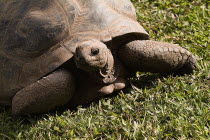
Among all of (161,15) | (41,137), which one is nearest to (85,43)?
(41,137)

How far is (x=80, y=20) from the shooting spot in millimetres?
3834

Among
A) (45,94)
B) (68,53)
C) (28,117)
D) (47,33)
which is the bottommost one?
(28,117)

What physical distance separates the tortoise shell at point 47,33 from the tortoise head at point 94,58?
0.18m

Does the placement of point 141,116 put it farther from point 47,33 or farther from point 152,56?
point 47,33

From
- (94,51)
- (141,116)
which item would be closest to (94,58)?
(94,51)

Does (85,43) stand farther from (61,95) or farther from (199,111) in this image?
(199,111)

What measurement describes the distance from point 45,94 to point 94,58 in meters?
0.68

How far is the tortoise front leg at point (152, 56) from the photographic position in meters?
3.95

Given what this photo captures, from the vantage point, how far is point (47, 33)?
12.2ft

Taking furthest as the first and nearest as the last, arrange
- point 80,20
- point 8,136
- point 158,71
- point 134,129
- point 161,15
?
1. point 161,15
2. point 158,71
3. point 80,20
4. point 8,136
5. point 134,129

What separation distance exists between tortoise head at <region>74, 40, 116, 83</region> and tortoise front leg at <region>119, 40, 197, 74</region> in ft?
0.96

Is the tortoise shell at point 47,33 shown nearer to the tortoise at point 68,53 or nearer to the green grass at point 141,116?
the tortoise at point 68,53

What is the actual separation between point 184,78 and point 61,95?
152cm

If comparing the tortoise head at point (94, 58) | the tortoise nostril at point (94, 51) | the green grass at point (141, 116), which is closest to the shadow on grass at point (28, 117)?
the green grass at point (141, 116)
